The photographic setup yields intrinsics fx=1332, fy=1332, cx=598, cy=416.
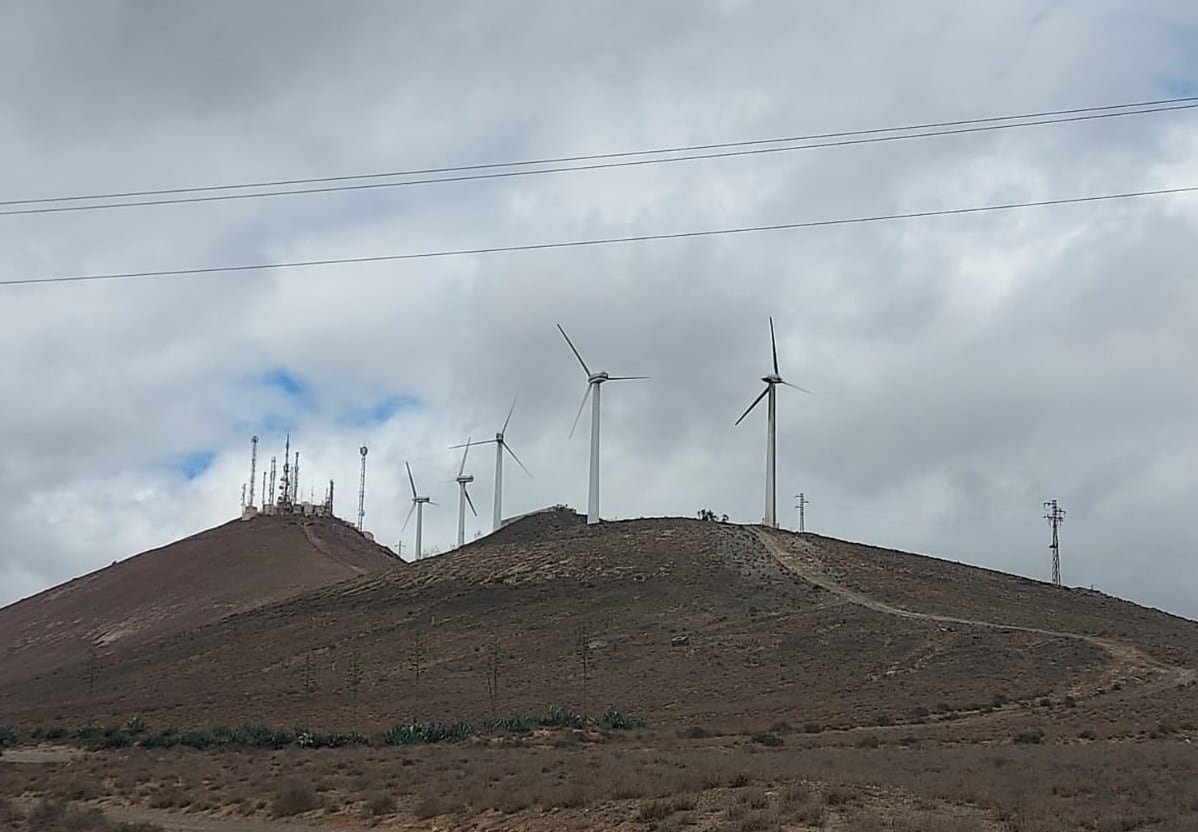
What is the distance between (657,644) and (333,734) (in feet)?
120

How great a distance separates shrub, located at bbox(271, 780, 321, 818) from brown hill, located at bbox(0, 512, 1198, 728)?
3125 cm

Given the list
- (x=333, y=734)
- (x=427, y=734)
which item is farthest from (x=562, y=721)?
(x=333, y=734)

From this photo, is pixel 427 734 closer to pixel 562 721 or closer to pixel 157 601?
pixel 562 721

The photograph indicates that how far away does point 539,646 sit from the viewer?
104 metres

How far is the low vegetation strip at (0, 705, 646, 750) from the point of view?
209ft

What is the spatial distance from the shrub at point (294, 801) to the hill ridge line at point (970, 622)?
163ft

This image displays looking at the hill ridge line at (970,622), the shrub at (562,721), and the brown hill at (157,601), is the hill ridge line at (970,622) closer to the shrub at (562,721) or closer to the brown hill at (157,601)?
the shrub at (562,721)

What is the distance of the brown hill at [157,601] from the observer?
156 meters

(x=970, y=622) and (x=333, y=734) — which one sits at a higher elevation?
(x=970, y=622)

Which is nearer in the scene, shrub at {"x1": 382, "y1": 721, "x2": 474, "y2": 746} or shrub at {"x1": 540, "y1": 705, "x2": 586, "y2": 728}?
shrub at {"x1": 382, "y1": 721, "x2": 474, "y2": 746}

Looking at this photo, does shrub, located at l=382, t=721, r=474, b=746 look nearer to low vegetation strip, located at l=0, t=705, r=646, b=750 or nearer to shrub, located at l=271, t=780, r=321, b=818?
low vegetation strip, located at l=0, t=705, r=646, b=750

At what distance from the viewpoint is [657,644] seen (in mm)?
99375

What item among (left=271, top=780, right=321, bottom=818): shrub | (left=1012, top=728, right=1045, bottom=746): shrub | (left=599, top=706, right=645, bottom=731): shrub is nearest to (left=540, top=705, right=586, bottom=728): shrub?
(left=599, top=706, right=645, bottom=731): shrub

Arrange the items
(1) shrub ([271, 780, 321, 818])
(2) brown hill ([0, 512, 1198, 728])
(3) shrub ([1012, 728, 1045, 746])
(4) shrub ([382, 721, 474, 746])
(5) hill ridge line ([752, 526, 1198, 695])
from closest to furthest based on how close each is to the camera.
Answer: (1) shrub ([271, 780, 321, 818]) < (3) shrub ([1012, 728, 1045, 746]) < (4) shrub ([382, 721, 474, 746]) < (5) hill ridge line ([752, 526, 1198, 695]) < (2) brown hill ([0, 512, 1198, 728])
